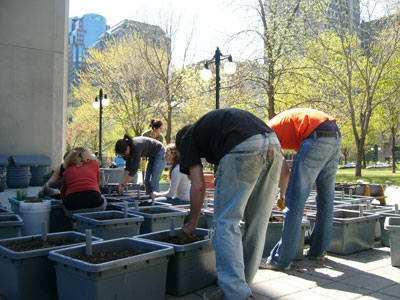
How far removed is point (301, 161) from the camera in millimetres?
3758

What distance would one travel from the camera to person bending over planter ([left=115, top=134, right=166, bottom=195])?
6160 millimetres

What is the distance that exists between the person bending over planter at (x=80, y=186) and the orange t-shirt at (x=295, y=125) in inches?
87.8

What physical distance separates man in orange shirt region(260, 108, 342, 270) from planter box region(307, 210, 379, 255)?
0.73 meters

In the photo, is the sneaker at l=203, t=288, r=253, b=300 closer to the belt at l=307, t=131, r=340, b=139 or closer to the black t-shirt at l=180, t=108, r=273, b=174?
the black t-shirt at l=180, t=108, r=273, b=174

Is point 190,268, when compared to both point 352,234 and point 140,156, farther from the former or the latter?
point 140,156

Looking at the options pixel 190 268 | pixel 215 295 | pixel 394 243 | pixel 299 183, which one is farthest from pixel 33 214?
pixel 394 243

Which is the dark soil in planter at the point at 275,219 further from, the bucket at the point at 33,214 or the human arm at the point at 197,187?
the bucket at the point at 33,214

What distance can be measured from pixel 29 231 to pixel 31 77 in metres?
11.2

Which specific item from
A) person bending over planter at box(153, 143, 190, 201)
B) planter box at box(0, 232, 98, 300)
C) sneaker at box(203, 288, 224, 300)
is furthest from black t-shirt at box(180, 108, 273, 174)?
person bending over planter at box(153, 143, 190, 201)

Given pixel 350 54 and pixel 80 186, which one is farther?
pixel 350 54

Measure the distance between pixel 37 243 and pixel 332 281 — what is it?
2613 millimetres

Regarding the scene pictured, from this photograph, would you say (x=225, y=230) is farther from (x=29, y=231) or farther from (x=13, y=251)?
(x=29, y=231)

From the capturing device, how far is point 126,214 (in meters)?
4.22

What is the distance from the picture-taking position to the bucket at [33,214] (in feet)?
15.2
